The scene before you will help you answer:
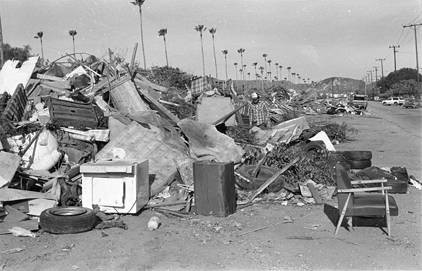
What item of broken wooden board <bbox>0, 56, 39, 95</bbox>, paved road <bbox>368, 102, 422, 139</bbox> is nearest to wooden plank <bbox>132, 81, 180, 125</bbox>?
broken wooden board <bbox>0, 56, 39, 95</bbox>

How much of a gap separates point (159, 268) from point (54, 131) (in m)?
5.84

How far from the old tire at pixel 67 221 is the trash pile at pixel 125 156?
1 centimetres

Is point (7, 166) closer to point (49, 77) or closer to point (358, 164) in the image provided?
point (49, 77)

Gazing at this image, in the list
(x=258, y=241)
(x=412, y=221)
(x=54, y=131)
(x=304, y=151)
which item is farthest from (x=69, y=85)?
(x=412, y=221)

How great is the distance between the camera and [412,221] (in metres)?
7.14

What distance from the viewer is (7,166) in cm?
829

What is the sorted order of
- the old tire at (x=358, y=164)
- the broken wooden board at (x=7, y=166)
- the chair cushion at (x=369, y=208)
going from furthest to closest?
the old tire at (x=358, y=164) < the broken wooden board at (x=7, y=166) < the chair cushion at (x=369, y=208)

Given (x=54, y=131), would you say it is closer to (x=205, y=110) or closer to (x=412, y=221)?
(x=205, y=110)

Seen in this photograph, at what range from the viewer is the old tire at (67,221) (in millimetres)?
6691

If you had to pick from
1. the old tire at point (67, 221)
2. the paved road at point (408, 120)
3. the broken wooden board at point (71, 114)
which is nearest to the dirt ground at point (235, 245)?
the old tire at point (67, 221)

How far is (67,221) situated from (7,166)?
92.1 inches

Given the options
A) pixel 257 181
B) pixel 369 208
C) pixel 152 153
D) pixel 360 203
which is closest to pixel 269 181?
pixel 257 181

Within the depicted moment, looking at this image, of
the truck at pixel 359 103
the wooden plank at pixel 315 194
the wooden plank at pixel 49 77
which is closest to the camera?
the wooden plank at pixel 315 194

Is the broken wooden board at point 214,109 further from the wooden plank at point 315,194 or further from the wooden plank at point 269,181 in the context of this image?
Result: the wooden plank at point 315,194
